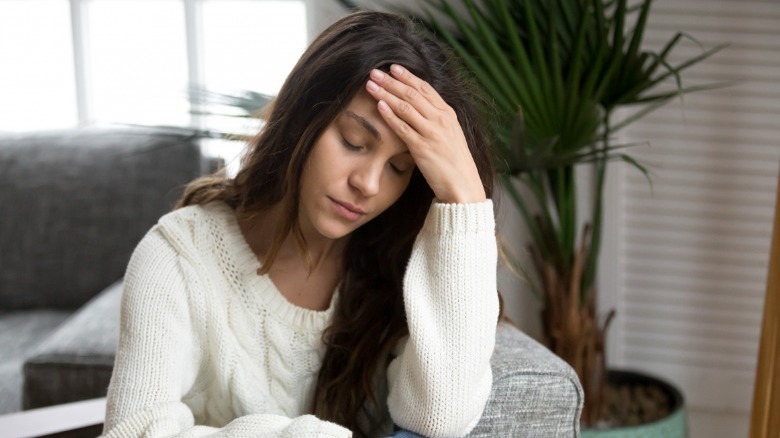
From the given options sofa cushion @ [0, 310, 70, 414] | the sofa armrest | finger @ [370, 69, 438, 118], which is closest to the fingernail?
finger @ [370, 69, 438, 118]

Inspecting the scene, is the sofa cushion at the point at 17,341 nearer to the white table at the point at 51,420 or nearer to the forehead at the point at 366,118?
the white table at the point at 51,420

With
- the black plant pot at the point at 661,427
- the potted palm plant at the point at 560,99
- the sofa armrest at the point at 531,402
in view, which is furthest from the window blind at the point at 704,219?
the sofa armrest at the point at 531,402

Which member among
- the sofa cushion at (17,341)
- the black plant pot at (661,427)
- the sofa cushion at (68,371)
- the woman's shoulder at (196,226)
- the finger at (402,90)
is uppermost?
the finger at (402,90)

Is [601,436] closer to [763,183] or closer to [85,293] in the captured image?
[763,183]

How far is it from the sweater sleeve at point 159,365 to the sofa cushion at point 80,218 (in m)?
1.05

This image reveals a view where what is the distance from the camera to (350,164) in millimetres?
1210

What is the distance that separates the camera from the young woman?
1215mm

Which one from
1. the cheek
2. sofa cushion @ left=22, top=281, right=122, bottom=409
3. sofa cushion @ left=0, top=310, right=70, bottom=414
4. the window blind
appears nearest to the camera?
the cheek

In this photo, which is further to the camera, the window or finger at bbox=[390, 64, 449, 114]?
the window

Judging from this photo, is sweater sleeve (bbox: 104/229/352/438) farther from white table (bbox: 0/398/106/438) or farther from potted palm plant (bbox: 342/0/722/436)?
potted palm plant (bbox: 342/0/722/436)

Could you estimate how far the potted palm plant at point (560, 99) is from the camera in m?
1.66

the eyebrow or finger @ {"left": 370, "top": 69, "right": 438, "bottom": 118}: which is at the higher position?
finger @ {"left": 370, "top": 69, "right": 438, "bottom": 118}

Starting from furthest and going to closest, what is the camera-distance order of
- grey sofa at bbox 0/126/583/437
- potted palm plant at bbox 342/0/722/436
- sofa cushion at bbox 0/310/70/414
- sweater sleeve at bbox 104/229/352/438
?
grey sofa at bbox 0/126/583/437
sofa cushion at bbox 0/310/70/414
potted palm plant at bbox 342/0/722/436
sweater sleeve at bbox 104/229/352/438

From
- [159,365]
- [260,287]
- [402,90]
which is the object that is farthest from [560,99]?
[159,365]
